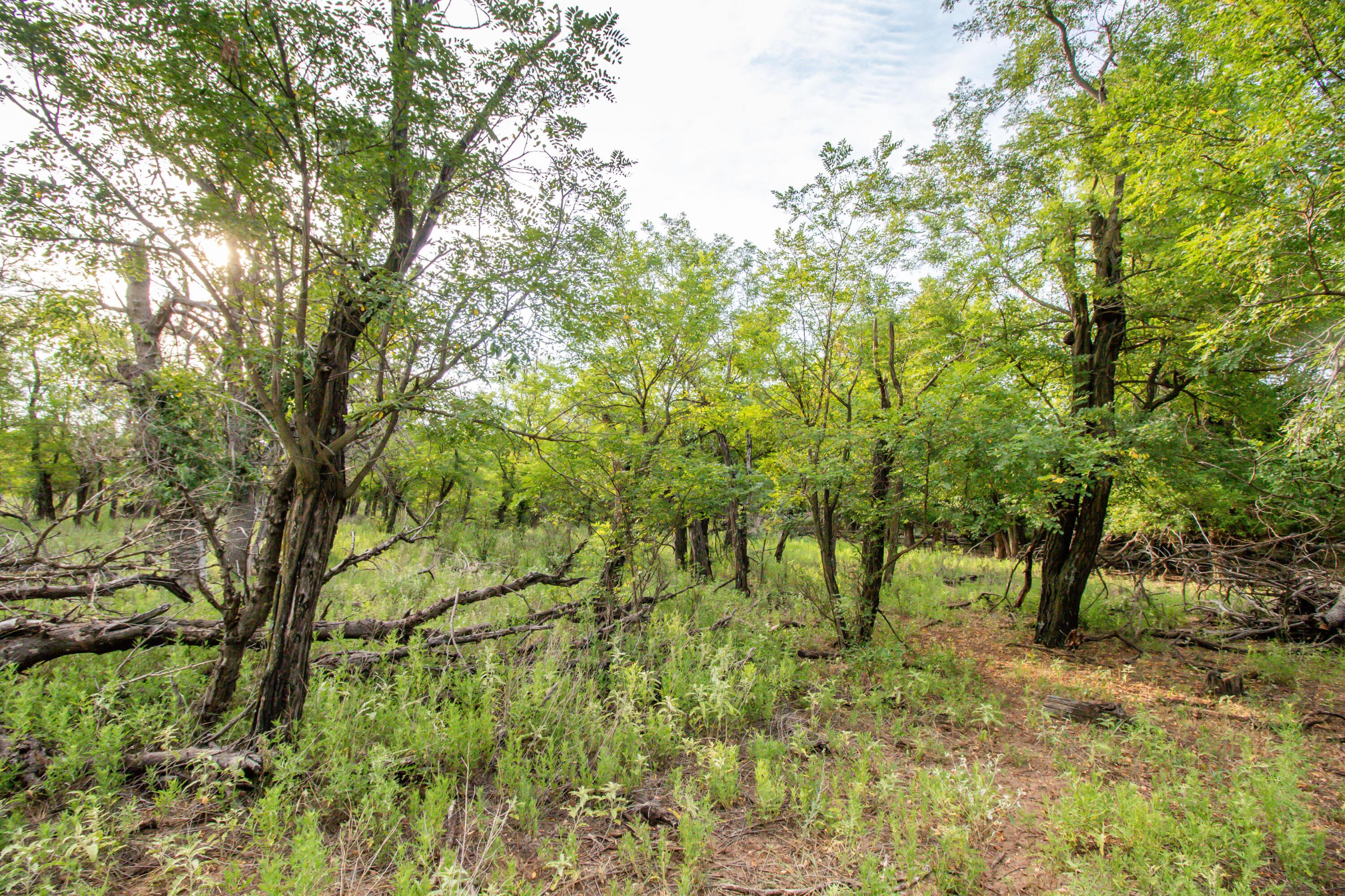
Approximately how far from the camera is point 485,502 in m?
22.5

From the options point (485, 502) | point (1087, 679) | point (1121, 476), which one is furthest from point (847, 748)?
point (485, 502)

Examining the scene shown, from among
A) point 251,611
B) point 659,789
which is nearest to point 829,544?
point 659,789

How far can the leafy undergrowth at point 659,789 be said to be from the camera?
268 centimetres

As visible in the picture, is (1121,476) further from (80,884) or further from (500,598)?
(80,884)

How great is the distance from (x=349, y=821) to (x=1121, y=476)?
362 inches

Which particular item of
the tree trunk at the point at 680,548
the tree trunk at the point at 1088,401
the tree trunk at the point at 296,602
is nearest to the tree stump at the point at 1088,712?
the tree trunk at the point at 1088,401

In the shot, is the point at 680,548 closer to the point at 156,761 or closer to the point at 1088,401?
the point at 1088,401

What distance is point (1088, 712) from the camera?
5.05 meters

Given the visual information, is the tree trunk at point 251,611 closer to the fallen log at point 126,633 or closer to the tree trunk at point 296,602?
the tree trunk at point 296,602

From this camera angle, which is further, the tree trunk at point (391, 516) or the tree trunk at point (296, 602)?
the tree trunk at point (391, 516)

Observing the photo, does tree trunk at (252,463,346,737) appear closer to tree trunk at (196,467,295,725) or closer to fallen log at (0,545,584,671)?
tree trunk at (196,467,295,725)

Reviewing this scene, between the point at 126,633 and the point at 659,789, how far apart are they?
4.56 metres

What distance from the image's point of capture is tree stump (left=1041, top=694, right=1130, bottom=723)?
5.04 meters

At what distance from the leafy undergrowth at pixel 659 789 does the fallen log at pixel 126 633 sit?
0.67 feet
